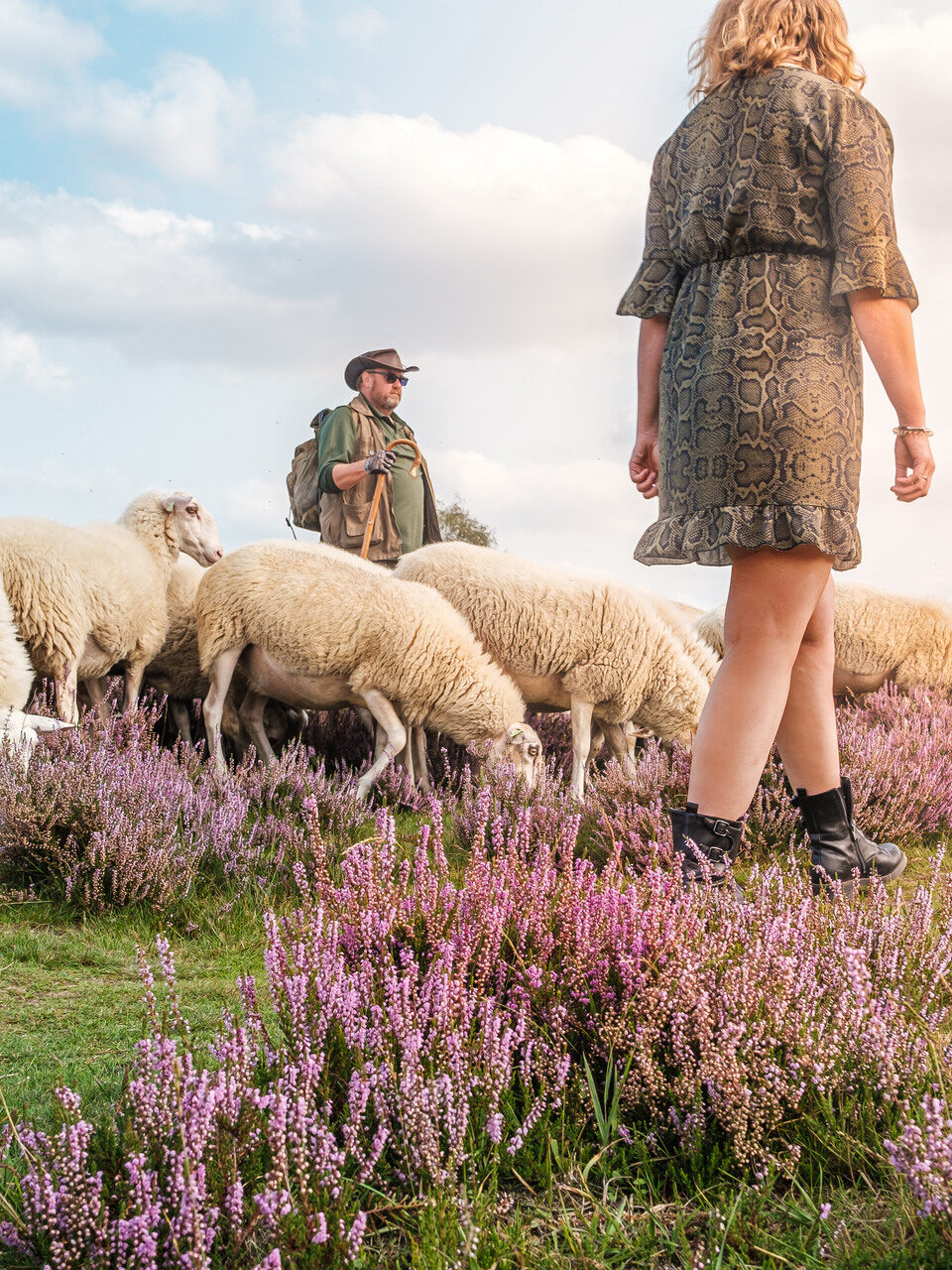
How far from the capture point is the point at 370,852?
245cm

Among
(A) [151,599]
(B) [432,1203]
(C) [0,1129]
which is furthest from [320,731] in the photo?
(B) [432,1203]

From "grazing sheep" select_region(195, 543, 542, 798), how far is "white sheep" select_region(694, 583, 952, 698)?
371 cm

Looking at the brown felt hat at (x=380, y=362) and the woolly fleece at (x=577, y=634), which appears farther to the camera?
the brown felt hat at (x=380, y=362)

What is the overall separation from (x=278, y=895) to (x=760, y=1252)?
9.54 feet

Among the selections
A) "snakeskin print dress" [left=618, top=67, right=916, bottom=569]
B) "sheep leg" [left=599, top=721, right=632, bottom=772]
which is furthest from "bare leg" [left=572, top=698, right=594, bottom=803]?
"snakeskin print dress" [left=618, top=67, right=916, bottom=569]

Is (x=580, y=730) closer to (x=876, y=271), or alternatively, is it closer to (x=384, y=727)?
(x=384, y=727)

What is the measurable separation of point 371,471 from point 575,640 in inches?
83.1

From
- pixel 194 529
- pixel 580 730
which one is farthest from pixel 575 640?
pixel 194 529

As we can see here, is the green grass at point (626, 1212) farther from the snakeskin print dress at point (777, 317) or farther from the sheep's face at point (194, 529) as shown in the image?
the sheep's face at point (194, 529)

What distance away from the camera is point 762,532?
2928 mm

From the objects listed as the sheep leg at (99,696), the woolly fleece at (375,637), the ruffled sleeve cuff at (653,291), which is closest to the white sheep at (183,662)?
the sheep leg at (99,696)

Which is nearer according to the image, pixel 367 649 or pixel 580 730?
pixel 367 649

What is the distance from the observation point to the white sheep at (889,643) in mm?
9242

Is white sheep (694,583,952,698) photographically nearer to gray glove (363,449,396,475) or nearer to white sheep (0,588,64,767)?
gray glove (363,449,396,475)
